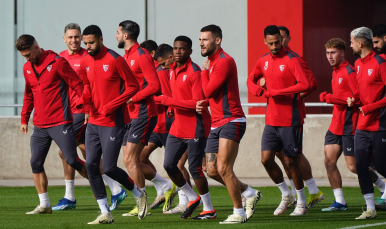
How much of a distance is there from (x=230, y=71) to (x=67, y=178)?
3594 mm

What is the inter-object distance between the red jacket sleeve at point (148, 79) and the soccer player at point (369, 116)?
98.5 inches

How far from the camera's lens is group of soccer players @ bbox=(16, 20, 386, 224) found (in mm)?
7785

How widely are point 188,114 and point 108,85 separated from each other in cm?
126

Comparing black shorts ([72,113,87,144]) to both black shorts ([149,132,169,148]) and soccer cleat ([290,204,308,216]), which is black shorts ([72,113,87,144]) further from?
soccer cleat ([290,204,308,216])

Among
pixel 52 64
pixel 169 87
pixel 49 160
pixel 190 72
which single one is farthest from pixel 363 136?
pixel 49 160

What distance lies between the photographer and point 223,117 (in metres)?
7.73

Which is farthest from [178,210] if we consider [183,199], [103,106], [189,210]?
[103,106]

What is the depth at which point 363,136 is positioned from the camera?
7.94 meters

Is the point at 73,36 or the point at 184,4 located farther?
the point at 184,4

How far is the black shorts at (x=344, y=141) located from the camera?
9.67m

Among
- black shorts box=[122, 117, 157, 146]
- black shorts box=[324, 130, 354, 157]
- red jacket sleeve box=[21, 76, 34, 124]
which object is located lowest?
black shorts box=[324, 130, 354, 157]

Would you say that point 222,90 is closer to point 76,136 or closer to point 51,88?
point 51,88

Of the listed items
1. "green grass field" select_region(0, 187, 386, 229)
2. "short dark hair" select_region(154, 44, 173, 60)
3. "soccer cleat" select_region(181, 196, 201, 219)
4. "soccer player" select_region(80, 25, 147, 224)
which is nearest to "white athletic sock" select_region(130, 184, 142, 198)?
"soccer player" select_region(80, 25, 147, 224)

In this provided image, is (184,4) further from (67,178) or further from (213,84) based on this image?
(213,84)
